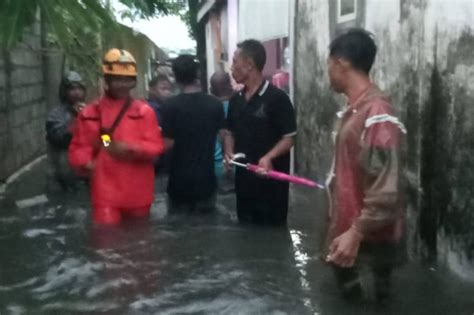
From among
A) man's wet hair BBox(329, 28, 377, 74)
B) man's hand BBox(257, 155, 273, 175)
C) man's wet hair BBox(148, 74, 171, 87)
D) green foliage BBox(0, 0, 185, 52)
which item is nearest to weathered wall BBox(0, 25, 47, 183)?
man's wet hair BBox(148, 74, 171, 87)

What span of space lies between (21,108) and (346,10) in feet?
21.3

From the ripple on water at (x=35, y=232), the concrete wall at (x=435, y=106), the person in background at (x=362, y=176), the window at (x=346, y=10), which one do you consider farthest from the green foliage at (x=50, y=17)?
the window at (x=346, y=10)

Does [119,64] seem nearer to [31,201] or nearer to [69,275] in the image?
[69,275]

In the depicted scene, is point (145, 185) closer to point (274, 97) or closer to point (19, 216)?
point (274, 97)

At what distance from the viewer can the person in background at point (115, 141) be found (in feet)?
25.7

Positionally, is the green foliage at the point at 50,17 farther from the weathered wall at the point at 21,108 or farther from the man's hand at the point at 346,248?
the weathered wall at the point at 21,108

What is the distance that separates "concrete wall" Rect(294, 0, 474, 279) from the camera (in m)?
6.85

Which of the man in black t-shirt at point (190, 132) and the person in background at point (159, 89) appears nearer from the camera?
the man in black t-shirt at point (190, 132)

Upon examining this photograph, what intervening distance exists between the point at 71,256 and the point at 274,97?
191 cm

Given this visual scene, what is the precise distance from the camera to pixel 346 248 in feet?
17.1

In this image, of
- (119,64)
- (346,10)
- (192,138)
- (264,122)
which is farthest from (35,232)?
(346,10)

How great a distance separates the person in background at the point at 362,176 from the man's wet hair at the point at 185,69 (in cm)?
311

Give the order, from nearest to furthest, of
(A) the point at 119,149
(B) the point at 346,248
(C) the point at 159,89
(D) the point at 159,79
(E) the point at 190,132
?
(B) the point at 346,248 → (A) the point at 119,149 → (E) the point at 190,132 → (C) the point at 159,89 → (D) the point at 159,79

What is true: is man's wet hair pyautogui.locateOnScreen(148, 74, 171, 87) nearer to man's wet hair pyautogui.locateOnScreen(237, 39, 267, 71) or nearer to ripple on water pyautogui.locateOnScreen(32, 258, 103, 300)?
man's wet hair pyautogui.locateOnScreen(237, 39, 267, 71)
